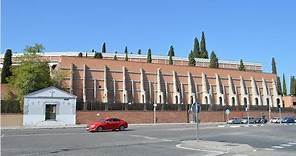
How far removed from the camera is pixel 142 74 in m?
91.1

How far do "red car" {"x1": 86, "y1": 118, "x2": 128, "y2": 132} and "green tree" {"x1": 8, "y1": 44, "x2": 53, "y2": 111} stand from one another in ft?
84.3

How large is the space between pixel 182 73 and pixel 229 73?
14.4 metres

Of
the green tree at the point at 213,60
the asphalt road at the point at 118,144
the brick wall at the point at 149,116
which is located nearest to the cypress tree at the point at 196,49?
the green tree at the point at 213,60

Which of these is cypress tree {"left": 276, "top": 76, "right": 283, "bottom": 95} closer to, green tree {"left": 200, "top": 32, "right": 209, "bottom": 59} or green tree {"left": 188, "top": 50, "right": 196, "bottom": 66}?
green tree {"left": 200, "top": 32, "right": 209, "bottom": 59}

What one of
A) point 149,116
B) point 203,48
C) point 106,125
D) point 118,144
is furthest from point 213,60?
point 118,144

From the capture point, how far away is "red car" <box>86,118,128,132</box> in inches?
1485

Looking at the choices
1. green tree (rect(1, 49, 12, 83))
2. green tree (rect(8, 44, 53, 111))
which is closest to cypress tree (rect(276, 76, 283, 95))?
green tree (rect(8, 44, 53, 111))

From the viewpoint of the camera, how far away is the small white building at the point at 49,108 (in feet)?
178

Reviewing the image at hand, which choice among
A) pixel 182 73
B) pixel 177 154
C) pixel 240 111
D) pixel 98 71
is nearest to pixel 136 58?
pixel 182 73

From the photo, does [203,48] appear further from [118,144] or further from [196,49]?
[118,144]

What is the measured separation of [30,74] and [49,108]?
10.7 metres

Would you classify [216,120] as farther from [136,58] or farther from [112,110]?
[136,58]

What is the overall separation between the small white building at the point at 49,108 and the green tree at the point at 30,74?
6.99m

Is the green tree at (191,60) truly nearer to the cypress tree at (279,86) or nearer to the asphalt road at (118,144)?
the cypress tree at (279,86)
